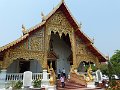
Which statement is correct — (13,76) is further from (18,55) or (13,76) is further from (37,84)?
(37,84)

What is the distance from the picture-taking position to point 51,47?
14.6m

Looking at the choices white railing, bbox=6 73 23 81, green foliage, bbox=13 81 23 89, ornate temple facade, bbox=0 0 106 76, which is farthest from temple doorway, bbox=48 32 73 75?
green foliage, bbox=13 81 23 89

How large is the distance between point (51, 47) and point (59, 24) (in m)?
2.35

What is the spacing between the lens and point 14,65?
1330 centimetres

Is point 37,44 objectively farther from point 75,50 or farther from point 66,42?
point 66,42

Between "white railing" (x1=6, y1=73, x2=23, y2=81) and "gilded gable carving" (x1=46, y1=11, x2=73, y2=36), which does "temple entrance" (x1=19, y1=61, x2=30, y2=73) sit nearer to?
"white railing" (x1=6, y1=73, x2=23, y2=81)

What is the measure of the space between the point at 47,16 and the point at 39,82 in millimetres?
4202

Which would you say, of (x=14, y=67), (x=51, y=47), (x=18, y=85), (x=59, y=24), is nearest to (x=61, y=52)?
(x=51, y=47)

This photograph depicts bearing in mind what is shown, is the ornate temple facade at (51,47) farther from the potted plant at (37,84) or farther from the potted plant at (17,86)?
the potted plant at (17,86)

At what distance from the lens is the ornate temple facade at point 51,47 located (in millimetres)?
11148

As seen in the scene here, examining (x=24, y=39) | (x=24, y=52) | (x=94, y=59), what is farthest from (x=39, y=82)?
(x=94, y=59)

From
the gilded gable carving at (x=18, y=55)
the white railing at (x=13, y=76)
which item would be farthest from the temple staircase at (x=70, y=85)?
the white railing at (x=13, y=76)

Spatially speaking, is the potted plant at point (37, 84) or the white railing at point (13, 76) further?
the white railing at point (13, 76)

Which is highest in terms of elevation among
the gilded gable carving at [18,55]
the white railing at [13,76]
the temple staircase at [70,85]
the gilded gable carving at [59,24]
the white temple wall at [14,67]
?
the gilded gable carving at [59,24]
